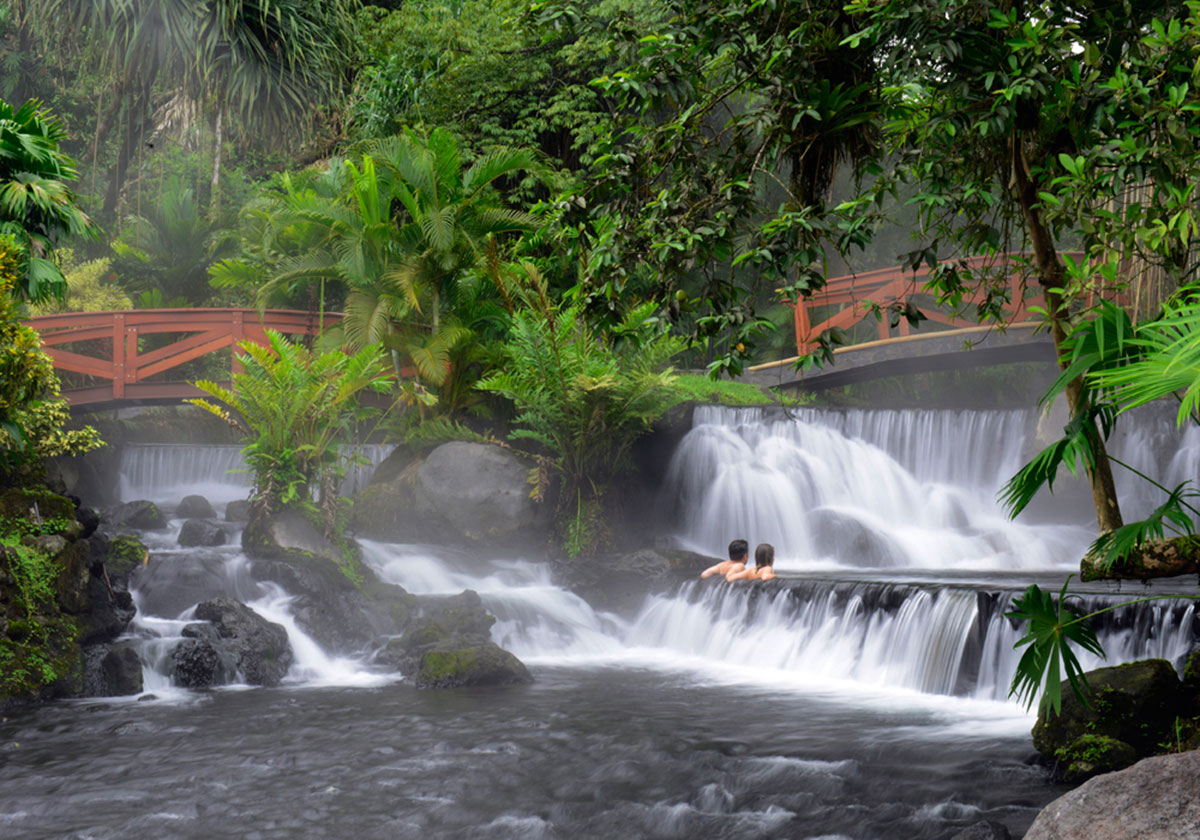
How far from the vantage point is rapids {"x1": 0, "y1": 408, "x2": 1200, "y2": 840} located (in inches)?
254

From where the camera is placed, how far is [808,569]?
15359 millimetres

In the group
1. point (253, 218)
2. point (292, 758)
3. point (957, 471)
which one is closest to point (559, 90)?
point (253, 218)

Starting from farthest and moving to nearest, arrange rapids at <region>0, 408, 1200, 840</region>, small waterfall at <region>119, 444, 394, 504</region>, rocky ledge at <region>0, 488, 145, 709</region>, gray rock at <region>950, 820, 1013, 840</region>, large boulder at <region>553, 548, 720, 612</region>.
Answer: small waterfall at <region>119, 444, 394, 504</region>, large boulder at <region>553, 548, 720, 612</region>, rocky ledge at <region>0, 488, 145, 709</region>, rapids at <region>0, 408, 1200, 840</region>, gray rock at <region>950, 820, 1013, 840</region>

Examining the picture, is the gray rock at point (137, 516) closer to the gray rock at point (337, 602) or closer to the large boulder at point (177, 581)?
the large boulder at point (177, 581)

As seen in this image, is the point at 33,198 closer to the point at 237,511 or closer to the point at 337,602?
the point at 337,602

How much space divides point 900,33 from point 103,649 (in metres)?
9.06

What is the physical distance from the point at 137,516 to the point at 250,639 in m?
6.64

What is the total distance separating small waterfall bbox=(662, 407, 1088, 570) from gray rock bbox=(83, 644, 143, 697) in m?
9.36

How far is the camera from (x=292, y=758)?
25.2ft

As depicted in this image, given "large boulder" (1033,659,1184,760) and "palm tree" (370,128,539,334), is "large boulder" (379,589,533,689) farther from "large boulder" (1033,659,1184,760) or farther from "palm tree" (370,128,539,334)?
"palm tree" (370,128,539,334)

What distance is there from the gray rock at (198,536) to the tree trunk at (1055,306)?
11.7 metres

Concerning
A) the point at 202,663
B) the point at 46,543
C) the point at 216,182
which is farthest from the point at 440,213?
the point at 216,182

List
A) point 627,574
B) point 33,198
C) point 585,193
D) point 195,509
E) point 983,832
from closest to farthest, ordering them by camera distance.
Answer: point 983,832
point 585,193
point 33,198
point 627,574
point 195,509

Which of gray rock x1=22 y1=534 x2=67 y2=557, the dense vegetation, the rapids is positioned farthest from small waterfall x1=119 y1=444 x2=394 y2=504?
gray rock x1=22 y1=534 x2=67 y2=557
